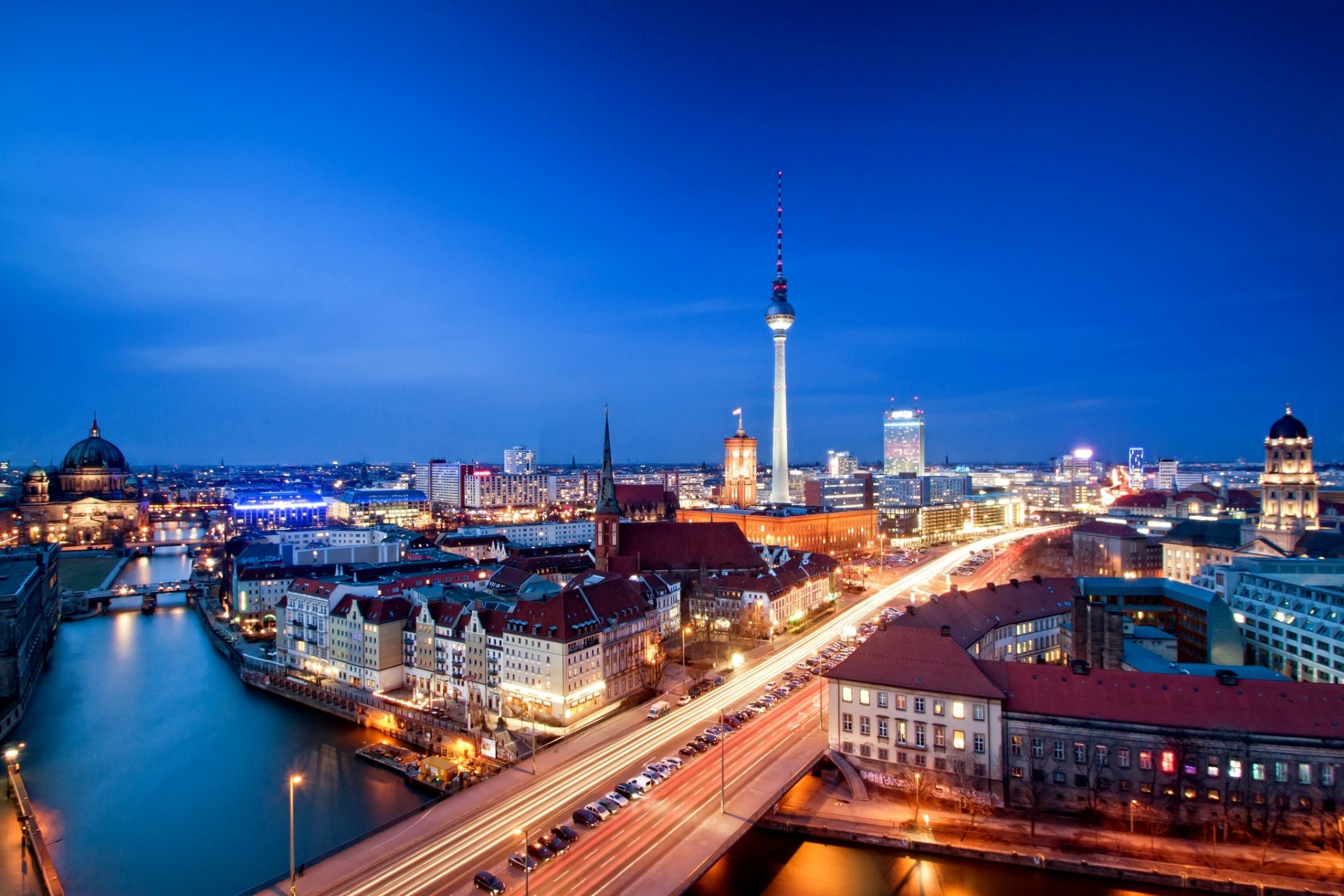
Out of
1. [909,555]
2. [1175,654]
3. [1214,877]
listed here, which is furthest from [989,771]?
[909,555]

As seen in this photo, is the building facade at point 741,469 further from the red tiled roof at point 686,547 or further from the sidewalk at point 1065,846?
the sidewalk at point 1065,846

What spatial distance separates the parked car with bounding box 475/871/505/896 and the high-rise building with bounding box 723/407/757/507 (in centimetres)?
9371

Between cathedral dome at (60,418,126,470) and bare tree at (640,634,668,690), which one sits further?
cathedral dome at (60,418,126,470)

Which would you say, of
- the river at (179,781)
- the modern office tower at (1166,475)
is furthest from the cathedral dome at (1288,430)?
the modern office tower at (1166,475)

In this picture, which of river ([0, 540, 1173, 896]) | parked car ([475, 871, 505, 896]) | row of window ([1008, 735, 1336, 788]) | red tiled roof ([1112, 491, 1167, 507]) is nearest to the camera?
parked car ([475, 871, 505, 896])

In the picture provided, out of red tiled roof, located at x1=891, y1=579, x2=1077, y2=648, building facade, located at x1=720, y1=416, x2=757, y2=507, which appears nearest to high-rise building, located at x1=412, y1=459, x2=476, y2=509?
building facade, located at x1=720, y1=416, x2=757, y2=507

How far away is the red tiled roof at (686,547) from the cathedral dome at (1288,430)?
43.7 meters

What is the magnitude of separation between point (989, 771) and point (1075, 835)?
284cm

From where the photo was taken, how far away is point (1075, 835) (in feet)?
73.7

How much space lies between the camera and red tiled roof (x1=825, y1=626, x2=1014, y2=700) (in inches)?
983

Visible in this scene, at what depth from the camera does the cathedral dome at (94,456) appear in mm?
114750

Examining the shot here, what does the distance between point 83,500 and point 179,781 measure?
10364cm

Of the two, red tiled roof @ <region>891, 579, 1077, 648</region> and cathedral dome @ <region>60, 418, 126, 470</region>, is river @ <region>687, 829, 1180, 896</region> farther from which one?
cathedral dome @ <region>60, 418, 126, 470</region>

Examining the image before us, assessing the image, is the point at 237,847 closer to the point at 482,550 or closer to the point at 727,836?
the point at 727,836
